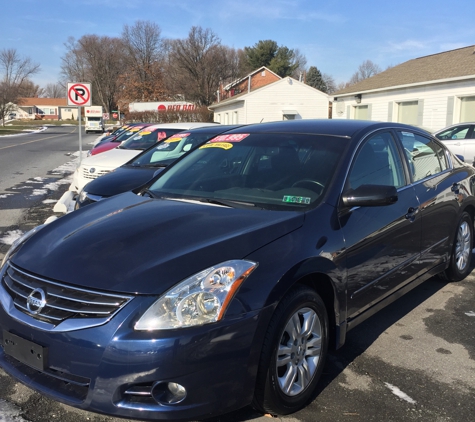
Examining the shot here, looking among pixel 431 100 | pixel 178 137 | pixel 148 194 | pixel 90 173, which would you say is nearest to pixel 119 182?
pixel 178 137

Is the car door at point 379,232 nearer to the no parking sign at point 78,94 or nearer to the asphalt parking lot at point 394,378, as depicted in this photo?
the asphalt parking lot at point 394,378

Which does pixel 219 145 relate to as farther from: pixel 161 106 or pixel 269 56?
pixel 269 56

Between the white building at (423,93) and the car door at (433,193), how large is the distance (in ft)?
46.6

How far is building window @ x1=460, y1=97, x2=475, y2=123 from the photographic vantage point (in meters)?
17.5

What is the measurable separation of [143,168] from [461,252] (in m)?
4.65

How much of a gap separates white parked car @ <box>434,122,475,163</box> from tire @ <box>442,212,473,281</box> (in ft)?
27.3

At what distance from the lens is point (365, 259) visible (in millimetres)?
3287

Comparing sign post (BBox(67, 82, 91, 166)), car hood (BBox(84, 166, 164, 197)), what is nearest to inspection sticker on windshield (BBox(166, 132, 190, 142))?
car hood (BBox(84, 166, 164, 197))

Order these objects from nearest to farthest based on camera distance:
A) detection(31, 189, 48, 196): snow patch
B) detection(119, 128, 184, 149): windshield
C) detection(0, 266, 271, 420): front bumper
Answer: detection(0, 266, 271, 420): front bumper < detection(31, 189, 48, 196): snow patch < detection(119, 128, 184, 149): windshield

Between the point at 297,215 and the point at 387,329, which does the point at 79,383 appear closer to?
the point at 297,215

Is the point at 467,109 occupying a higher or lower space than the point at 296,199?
higher

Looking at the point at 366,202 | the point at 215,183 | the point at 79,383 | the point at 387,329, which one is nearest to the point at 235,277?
the point at 79,383

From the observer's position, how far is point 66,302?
2420mm

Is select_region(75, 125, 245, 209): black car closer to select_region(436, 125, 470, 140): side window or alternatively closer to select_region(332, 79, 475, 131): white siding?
select_region(436, 125, 470, 140): side window
